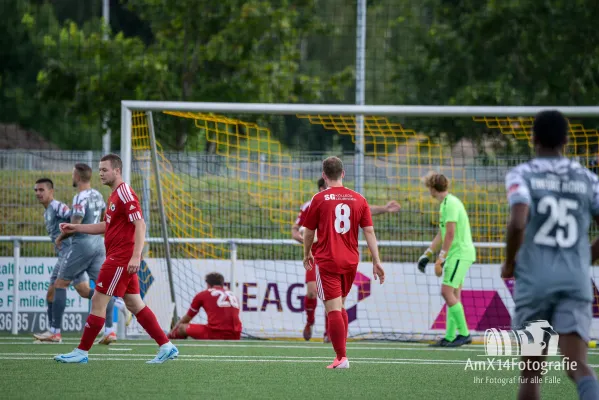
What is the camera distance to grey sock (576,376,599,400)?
4.89 meters

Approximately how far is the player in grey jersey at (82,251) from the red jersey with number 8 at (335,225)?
334cm

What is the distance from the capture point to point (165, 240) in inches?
516

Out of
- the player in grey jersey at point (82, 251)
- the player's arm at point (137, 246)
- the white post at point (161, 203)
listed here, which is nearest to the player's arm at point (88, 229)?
the player's arm at point (137, 246)

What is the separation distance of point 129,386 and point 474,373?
3.21 meters

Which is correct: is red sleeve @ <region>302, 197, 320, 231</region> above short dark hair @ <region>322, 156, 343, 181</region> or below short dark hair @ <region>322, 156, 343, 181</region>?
below

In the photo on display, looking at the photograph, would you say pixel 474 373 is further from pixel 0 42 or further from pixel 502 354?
pixel 0 42

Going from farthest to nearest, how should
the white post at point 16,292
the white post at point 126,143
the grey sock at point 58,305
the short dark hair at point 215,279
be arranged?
the white post at point 16,292
the short dark hair at point 215,279
the white post at point 126,143
the grey sock at point 58,305

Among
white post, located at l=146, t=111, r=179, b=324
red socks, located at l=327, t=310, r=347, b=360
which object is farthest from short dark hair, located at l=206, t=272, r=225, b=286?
red socks, located at l=327, t=310, r=347, b=360

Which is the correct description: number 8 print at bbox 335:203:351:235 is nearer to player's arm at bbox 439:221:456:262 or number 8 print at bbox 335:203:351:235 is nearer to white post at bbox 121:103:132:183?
player's arm at bbox 439:221:456:262

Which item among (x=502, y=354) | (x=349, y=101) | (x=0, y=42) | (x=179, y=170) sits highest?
(x=0, y=42)

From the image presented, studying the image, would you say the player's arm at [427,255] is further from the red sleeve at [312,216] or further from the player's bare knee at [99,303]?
the player's bare knee at [99,303]

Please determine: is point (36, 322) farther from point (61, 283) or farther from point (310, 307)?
point (310, 307)

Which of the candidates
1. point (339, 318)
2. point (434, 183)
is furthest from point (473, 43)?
point (339, 318)

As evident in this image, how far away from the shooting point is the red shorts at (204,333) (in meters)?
12.6
